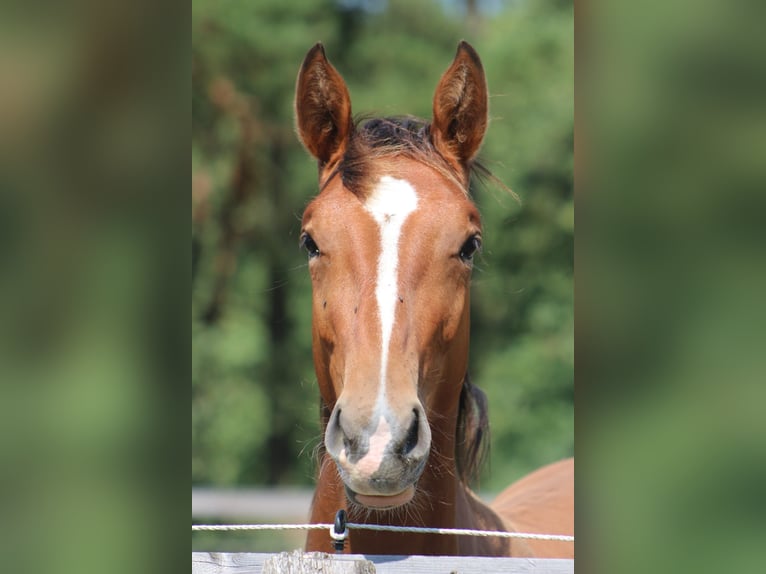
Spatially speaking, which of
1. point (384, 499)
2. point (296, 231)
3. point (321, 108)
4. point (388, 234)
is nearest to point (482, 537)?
point (384, 499)

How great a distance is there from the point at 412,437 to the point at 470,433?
0.95 meters

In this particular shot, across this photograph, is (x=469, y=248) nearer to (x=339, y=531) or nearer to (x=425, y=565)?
(x=339, y=531)

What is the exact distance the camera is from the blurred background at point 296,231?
9625 mm

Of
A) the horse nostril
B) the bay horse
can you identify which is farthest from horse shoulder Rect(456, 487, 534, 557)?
the horse nostril

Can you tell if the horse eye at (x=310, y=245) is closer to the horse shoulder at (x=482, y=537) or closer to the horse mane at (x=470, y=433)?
the horse mane at (x=470, y=433)

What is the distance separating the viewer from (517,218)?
9633 mm

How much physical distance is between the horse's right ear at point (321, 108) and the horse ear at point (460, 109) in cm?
30

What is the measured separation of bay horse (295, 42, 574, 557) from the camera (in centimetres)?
187

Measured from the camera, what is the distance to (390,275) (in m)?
2.12

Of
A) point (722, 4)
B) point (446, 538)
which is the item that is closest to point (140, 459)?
point (722, 4)

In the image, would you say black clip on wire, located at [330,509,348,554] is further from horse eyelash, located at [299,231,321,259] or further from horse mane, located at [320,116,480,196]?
horse mane, located at [320,116,480,196]

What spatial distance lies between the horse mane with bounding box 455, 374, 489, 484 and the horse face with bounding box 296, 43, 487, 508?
8.2 inches

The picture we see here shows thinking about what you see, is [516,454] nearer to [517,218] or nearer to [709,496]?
[517,218]

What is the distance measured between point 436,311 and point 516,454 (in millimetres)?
7860
